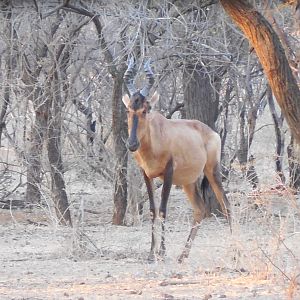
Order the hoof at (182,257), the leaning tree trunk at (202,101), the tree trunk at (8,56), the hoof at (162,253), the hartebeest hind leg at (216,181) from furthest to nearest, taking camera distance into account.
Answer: the leaning tree trunk at (202,101) < the tree trunk at (8,56) < the hartebeest hind leg at (216,181) < the hoof at (162,253) < the hoof at (182,257)

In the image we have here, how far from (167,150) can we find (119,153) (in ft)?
11.0

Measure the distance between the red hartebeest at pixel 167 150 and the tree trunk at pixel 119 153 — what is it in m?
2.45

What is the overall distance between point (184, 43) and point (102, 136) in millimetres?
3638

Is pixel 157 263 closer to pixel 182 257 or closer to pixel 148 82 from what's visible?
pixel 182 257

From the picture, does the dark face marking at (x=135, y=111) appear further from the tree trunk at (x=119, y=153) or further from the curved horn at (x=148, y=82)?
the tree trunk at (x=119, y=153)

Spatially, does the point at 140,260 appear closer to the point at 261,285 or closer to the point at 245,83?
the point at 261,285

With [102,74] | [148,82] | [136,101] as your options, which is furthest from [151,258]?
[102,74]

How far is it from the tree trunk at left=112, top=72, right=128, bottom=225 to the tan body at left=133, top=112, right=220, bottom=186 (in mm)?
2426

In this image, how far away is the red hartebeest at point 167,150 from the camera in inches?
469

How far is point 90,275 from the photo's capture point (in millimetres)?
9836

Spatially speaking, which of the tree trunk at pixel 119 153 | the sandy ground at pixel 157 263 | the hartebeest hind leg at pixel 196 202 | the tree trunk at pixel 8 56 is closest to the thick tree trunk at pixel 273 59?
the sandy ground at pixel 157 263

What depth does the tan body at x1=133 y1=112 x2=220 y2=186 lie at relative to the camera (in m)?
12.2

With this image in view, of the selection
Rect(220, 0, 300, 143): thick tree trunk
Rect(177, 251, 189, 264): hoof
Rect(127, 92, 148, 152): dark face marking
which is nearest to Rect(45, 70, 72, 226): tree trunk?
Rect(127, 92, 148, 152): dark face marking

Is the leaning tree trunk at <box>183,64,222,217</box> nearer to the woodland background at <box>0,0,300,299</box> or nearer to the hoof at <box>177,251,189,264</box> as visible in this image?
the woodland background at <box>0,0,300,299</box>
